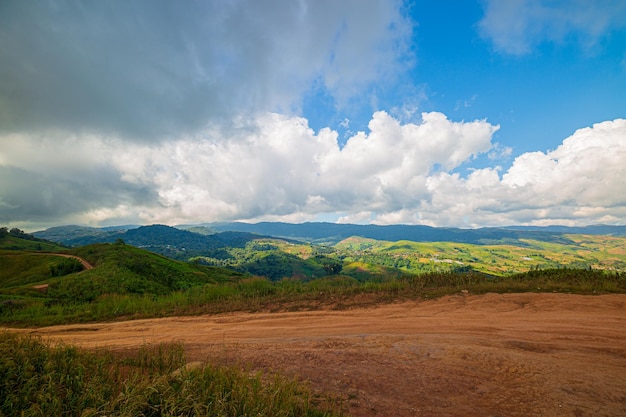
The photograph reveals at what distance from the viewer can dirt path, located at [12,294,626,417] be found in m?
5.39

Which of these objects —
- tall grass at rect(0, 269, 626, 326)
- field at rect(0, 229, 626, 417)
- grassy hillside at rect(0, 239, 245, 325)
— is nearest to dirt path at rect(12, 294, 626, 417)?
field at rect(0, 229, 626, 417)

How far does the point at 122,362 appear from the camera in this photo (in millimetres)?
7254

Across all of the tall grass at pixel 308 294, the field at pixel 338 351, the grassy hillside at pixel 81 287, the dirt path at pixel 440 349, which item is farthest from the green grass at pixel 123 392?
the grassy hillside at pixel 81 287

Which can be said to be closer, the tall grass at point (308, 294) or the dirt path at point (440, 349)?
the dirt path at point (440, 349)

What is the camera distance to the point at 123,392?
4.41 m

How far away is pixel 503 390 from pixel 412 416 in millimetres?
2258

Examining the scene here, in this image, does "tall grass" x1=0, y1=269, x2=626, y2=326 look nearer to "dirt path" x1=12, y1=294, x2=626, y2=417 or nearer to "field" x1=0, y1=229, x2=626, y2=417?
"field" x1=0, y1=229, x2=626, y2=417

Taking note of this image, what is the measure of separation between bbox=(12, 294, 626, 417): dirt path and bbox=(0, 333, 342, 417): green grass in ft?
4.97

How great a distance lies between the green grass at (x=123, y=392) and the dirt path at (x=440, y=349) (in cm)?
151

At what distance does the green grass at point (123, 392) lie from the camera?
396cm

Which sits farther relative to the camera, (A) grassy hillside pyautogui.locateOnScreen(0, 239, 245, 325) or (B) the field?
(A) grassy hillside pyautogui.locateOnScreen(0, 239, 245, 325)

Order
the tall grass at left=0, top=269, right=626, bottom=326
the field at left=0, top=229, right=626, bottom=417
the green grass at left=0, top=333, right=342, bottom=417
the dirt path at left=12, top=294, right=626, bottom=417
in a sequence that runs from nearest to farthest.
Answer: the green grass at left=0, top=333, right=342, bottom=417 < the field at left=0, top=229, right=626, bottom=417 < the dirt path at left=12, top=294, right=626, bottom=417 < the tall grass at left=0, top=269, right=626, bottom=326

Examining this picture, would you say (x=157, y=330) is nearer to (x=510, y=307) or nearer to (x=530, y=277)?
(x=510, y=307)

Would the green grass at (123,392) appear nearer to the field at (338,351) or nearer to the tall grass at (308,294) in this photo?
the field at (338,351)
